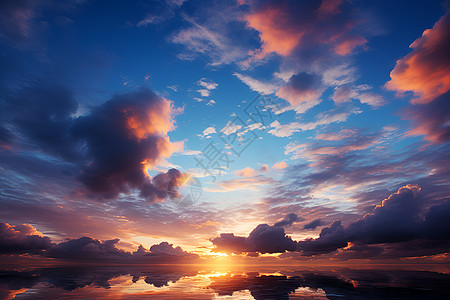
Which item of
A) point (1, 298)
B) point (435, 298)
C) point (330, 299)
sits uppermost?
point (1, 298)

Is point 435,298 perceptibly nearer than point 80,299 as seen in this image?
No

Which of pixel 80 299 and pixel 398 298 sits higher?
pixel 80 299

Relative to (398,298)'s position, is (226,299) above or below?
above

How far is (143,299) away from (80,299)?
1822 cm

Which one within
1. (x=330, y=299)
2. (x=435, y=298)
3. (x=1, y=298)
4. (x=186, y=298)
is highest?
(x=1, y=298)

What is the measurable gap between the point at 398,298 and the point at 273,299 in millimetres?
45861

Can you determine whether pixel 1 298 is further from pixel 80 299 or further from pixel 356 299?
pixel 356 299

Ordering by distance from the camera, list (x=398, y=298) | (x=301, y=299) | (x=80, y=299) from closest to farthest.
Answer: (x=80, y=299) < (x=301, y=299) < (x=398, y=298)

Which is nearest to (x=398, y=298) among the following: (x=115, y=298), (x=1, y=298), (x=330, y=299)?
(x=330, y=299)

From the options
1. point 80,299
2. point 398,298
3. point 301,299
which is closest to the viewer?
point 80,299

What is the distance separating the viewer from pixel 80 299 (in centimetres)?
5928

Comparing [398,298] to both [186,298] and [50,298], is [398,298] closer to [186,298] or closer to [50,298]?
[186,298]

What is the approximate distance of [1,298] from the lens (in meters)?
59.6

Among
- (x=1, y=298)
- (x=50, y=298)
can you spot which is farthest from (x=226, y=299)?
(x=1, y=298)
